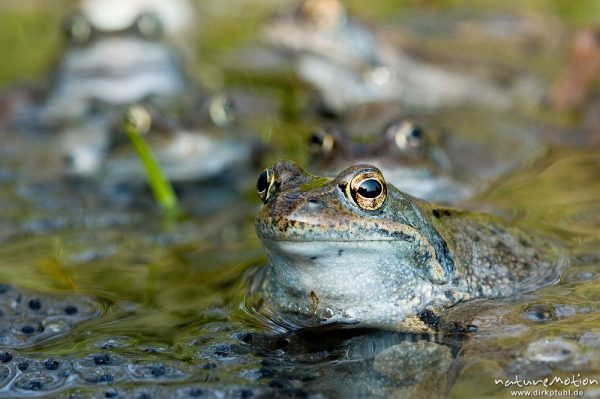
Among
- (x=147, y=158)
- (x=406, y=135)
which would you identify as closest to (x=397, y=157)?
(x=406, y=135)

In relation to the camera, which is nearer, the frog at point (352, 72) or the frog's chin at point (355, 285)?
the frog's chin at point (355, 285)

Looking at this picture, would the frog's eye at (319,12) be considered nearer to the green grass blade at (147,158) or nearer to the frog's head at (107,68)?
the frog's head at (107,68)

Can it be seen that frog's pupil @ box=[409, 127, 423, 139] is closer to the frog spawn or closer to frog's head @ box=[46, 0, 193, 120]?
the frog spawn

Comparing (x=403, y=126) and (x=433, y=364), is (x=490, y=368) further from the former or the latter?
(x=403, y=126)

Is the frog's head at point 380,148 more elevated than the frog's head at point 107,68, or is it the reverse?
the frog's head at point 107,68

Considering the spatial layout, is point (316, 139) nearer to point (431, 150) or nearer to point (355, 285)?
point (431, 150)

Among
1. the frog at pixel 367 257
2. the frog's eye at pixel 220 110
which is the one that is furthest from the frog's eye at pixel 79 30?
the frog at pixel 367 257

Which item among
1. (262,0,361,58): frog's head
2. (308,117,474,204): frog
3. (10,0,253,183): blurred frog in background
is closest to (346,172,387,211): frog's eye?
(308,117,474,204): frog
